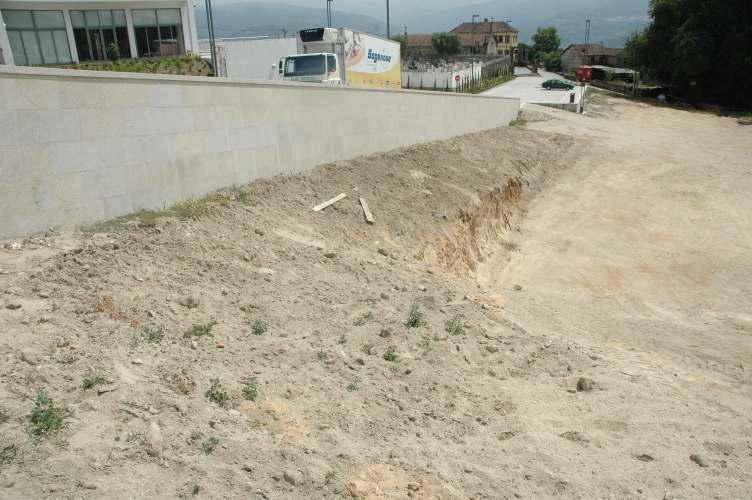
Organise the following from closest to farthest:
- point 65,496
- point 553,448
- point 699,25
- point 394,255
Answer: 1. point 65,496
2. point 553,448
3. point 394,255
4. point 699,25

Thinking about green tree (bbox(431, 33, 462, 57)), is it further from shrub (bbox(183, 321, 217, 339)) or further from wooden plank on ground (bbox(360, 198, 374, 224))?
shrub (bbox(183, 321, 217, 339))

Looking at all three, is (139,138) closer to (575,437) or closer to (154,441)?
(154,441)

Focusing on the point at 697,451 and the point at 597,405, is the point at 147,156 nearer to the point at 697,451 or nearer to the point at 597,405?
the point at 597,405

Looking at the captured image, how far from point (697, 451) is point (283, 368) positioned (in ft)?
12.8

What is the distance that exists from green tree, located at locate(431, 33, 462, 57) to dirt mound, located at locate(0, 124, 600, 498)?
101 m

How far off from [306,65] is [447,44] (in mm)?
87758

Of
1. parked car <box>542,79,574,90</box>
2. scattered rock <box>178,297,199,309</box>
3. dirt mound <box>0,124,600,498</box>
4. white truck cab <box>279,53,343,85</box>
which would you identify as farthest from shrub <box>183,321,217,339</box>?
parked car <box>542,79,574,90</box>

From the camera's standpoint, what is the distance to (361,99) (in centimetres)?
1295

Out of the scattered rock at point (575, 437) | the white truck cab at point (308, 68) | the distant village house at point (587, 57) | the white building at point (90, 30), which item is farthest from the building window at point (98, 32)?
the distant village house at point (587, 57)

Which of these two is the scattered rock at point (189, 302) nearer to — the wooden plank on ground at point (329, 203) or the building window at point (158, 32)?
the wooden plank on ground at point (329, 203)

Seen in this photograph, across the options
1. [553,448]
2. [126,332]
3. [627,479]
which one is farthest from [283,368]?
[627,479]

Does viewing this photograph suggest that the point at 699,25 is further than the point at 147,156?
Yes

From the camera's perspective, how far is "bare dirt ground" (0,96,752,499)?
3898 millimetres

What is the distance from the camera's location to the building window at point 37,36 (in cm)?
2923
